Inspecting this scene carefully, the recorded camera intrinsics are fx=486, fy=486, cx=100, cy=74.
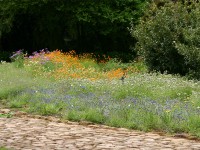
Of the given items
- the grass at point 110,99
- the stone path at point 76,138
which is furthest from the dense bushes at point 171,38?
the stone path at point 76,138

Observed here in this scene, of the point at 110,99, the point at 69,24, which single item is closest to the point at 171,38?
the point at 110,99

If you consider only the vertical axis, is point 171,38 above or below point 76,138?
above

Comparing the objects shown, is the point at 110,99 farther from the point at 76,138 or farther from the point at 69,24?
the point at 69,24

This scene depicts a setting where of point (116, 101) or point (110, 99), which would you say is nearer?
point (116, 101)

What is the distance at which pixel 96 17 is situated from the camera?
24.0 metres

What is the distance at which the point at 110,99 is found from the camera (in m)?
11.1

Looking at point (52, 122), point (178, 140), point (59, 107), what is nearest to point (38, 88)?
point (59, 107)

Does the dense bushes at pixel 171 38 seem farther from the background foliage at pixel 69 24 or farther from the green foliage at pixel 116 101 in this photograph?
the background foliage at pixel 69 24

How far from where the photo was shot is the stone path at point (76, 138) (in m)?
7.52

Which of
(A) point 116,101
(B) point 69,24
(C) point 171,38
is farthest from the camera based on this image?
(B) point 69,24

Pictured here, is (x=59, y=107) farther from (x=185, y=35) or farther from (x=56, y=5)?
(x=56, y=5)

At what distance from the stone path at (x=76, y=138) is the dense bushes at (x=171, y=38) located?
305 inches

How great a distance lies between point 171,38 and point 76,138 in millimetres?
9262

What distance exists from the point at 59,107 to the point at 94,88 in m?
1.84
